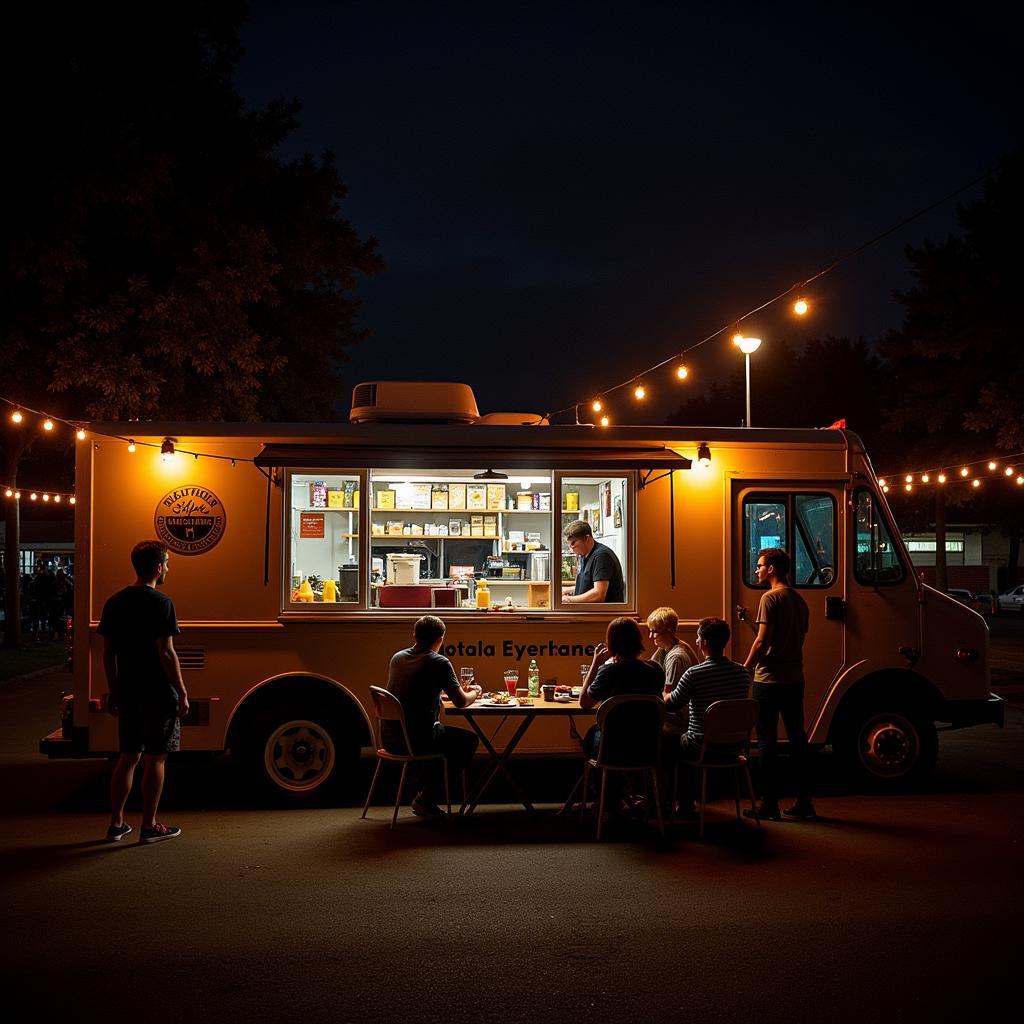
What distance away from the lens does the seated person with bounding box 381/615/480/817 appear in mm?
6949

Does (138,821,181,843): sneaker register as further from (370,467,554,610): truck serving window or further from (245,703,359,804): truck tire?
(370,467,554,610): truck serving window

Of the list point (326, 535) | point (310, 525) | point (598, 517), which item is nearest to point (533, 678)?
point (326, 535)

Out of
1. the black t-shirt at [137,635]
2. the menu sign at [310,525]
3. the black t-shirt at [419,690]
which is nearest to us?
the black t-shirt at [137,635]

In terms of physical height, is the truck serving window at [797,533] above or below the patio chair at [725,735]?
above

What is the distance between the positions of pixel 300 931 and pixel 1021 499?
3691 cm

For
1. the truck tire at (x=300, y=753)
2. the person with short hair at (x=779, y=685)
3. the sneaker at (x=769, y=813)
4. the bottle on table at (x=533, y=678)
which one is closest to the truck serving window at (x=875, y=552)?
the person with short hair at (x=779, y=685)

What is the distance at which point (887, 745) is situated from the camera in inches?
318

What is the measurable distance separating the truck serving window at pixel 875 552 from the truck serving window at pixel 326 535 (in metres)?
4.19

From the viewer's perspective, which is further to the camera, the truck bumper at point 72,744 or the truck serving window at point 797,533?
the truck serving window at point 797,533

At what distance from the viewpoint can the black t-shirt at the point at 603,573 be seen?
8.38 meters

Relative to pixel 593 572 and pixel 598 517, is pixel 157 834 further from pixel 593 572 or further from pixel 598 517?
pixel 598 517

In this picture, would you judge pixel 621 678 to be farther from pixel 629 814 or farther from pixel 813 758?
pixel 813 758

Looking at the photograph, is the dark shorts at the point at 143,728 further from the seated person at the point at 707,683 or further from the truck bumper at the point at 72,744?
the seated person at the point at 707,683

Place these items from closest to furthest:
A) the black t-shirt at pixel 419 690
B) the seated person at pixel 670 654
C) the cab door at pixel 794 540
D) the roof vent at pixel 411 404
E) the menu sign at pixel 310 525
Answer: the black t-shirt at pixel 419 690
the seated person at pixel 670 654
the cab door at pixel 794 540
the menu sign at pixel 310 525
the roof vent at pixel 411 404
